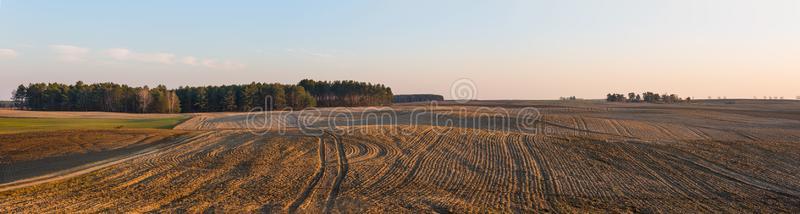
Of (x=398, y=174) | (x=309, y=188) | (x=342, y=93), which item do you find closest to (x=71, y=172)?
(x=309, y=188)

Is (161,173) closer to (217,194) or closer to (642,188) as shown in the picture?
(217,194)

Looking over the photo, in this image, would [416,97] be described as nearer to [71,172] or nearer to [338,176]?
[338,176]

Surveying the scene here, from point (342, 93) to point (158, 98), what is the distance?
42.2 meters

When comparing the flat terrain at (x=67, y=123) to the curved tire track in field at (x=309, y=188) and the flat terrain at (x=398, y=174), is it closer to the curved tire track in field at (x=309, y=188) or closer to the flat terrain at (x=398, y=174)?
the flat terrain at (x=398, y=174)

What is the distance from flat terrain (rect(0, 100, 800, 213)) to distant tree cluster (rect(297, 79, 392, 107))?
280 feet

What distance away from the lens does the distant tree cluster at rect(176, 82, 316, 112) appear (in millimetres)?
85062

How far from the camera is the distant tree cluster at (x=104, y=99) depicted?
3035 inches

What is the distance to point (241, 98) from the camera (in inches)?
3428


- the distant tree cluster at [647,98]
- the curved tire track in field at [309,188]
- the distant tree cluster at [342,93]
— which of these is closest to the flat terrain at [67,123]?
the curved tire track in field at [309,188]

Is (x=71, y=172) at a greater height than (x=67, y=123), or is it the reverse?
(x=67, y=123)

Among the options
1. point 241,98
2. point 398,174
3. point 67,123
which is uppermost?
point 241,98

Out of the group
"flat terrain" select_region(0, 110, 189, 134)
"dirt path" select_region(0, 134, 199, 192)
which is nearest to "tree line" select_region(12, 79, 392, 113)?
"flat terrain" select_region(0, 110, 189, 134)

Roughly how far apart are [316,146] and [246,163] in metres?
4.62

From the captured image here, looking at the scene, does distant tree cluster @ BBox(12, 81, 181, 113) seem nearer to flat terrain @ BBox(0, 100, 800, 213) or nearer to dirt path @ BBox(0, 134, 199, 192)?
flat terrain @ BBox(0, 100, 800, 213)
